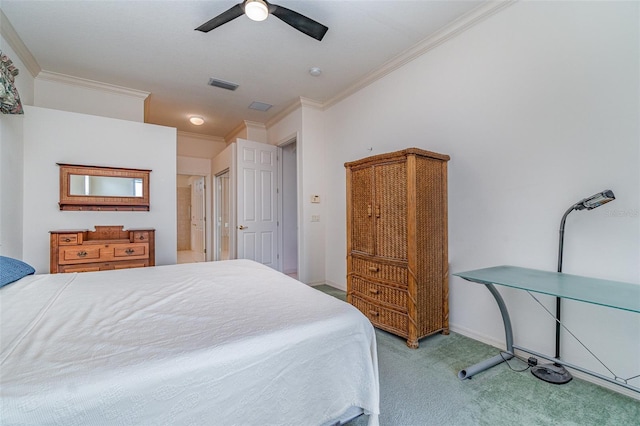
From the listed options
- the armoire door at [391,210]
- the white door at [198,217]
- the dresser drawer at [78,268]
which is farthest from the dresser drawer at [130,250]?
the white door at [198,217]

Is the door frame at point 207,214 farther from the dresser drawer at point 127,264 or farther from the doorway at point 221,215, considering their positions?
the dresser drawer at point 127,264

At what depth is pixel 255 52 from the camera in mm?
3039

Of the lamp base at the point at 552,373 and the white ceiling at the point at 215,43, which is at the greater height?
the white ceiling at the point at 215,43

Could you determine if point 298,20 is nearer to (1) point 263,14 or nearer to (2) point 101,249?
(1) point 263,14

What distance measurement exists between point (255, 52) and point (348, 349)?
310cm

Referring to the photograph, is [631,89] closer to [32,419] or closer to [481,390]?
[481,390]

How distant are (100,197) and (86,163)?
439mm

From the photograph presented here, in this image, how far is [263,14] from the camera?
2143 millimetres

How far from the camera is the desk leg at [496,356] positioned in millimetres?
1861

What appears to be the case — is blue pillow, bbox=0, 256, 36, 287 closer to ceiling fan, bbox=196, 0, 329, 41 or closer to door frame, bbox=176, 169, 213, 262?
Result: ceiling fan, bbox=196, 0, 329, 41

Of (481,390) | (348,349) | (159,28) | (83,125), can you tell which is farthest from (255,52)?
(481,390)

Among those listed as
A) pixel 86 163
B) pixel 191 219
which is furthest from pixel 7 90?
pixel 191 219

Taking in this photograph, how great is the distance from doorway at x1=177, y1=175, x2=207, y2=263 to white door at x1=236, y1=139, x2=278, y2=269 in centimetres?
205

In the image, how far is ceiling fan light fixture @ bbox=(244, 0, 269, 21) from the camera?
6.79 feet
